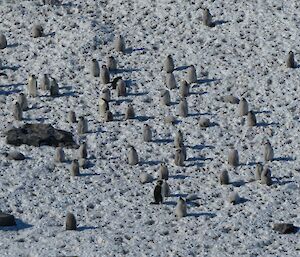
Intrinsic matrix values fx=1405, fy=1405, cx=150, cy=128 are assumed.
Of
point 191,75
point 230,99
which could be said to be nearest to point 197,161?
point 230,99

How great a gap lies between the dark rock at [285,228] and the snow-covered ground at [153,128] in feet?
0.49

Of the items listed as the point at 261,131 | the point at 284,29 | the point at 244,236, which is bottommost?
the point at 244,236

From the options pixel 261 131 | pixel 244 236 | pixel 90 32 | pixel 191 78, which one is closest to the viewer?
pixel 244 236

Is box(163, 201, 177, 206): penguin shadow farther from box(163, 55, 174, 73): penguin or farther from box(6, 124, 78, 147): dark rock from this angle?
box(163, 55, 174, 73): penguin

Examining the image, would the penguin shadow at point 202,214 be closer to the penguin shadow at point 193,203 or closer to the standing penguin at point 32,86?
the penguin shadow at point 193,203

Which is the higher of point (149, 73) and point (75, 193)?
point (149, 73)

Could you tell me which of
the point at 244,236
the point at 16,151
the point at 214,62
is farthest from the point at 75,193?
the point at 214,62

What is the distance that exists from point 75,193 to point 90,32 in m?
8.61

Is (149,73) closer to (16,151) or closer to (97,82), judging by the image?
(97,82)

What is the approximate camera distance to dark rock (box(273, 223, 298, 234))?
104ft

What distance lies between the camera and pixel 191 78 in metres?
38.8

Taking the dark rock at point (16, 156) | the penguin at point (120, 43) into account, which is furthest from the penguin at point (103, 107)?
the penguin at point (120, 43)

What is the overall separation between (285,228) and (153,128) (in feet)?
20.4

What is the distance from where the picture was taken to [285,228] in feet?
104
